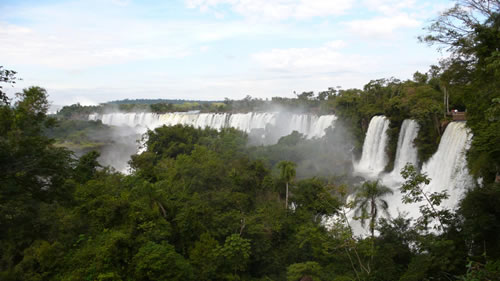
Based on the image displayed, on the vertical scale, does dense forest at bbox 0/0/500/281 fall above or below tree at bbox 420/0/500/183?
below

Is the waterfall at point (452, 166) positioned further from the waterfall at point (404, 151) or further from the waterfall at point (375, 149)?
the waterfall at point (375, 149)

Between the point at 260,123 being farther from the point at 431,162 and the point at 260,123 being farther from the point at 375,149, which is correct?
the point at 431,162

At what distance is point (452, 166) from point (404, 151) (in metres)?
8.86

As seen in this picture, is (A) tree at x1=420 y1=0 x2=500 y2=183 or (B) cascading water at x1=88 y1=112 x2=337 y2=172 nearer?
(A) tree at x1=420 y1=0 x2=500 y2=183

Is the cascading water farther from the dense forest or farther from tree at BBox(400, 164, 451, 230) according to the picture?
tree at BBox(400, 164, 451, 230)

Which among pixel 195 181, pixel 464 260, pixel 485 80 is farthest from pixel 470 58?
pixel 195 181

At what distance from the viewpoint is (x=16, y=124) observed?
14086 mm

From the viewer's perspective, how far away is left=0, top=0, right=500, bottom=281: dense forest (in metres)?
10.2

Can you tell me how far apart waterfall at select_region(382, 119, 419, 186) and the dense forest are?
98cm

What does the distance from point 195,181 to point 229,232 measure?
5.87 m

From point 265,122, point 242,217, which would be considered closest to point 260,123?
point 265,122

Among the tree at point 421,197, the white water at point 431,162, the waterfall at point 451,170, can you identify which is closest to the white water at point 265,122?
the white water at point 431,162

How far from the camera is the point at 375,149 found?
3384cm

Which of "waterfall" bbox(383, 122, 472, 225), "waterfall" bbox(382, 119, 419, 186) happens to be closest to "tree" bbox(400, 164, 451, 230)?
"waterfall" bbox(383, 122, 472, 225)
